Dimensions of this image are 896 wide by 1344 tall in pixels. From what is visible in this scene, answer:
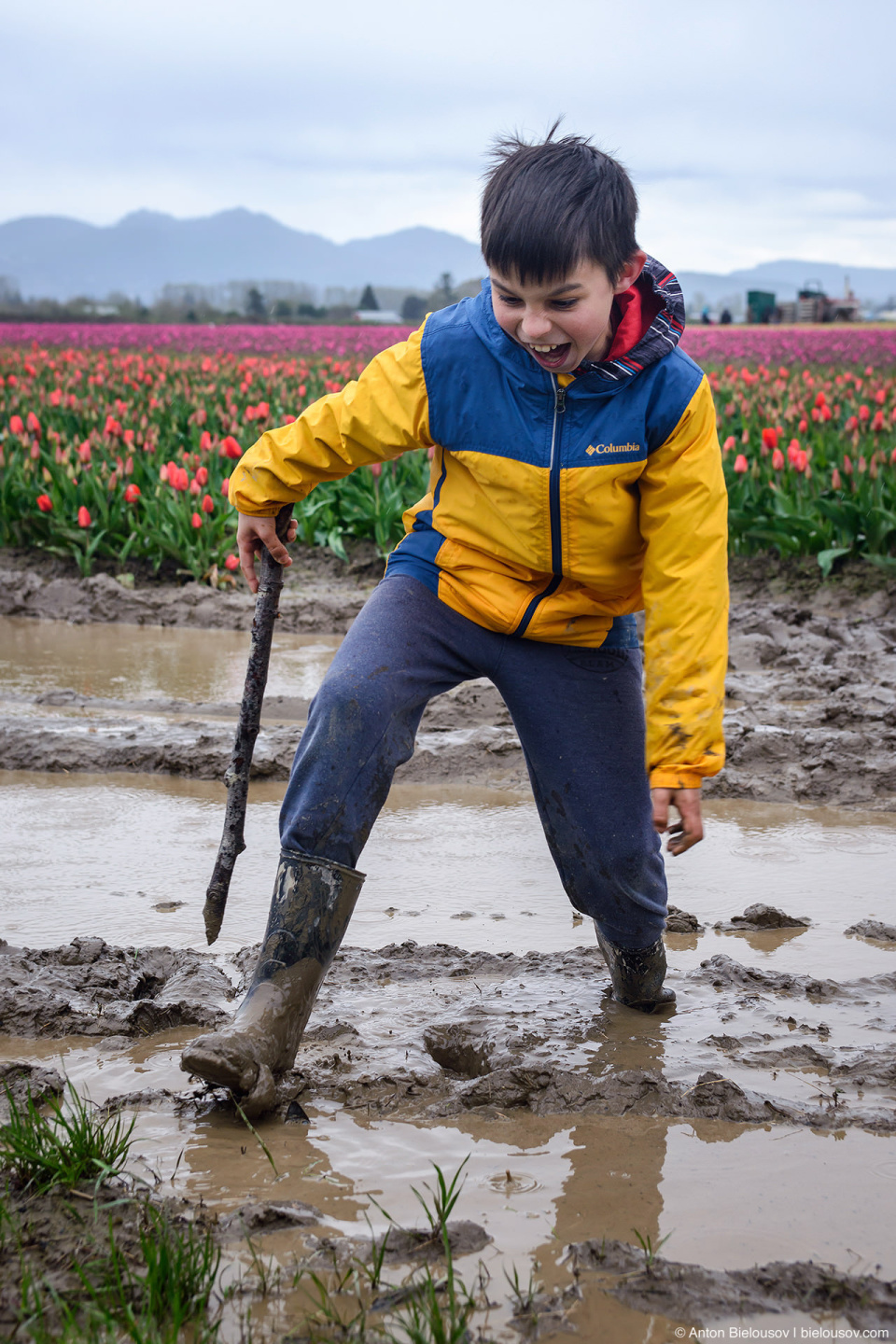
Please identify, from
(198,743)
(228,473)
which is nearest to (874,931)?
(198,743)

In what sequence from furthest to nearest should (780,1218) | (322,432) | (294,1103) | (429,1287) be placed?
(322,432) < (294,1103) < (780,1218) < (429,1287)

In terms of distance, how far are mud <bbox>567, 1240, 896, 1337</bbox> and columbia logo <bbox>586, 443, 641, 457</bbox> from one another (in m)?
1.36

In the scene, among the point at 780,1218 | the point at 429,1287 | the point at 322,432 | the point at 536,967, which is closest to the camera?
the point at 429,1287

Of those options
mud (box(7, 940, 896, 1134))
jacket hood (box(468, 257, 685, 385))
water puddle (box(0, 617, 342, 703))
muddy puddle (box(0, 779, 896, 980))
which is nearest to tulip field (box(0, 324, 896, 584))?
water puddle (box(0, 617, 342, 703))

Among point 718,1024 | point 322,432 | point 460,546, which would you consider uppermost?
point 322,432

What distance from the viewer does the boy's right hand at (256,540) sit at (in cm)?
257

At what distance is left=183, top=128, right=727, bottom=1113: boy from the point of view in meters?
2.24

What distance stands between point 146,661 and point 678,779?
4791mm

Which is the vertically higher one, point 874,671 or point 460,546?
point 460,546

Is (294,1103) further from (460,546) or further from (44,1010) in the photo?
(460,546)

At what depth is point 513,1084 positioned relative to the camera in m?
2.36

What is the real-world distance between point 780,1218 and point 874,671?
448 cm

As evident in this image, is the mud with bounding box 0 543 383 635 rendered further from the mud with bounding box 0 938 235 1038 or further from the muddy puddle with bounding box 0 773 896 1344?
the mud with bounding box 0 938 235 1038

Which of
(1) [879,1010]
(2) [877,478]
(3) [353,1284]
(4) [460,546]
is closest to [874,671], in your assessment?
(2) [877,478]
